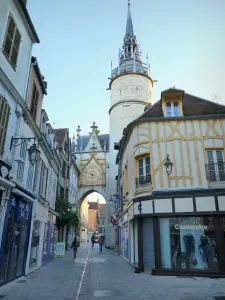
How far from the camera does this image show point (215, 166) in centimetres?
986

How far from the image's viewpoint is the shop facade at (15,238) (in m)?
6.63

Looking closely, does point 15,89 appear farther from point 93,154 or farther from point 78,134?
point 78,134

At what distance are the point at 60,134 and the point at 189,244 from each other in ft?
50.7

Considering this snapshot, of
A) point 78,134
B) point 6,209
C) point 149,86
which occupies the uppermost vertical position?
point 149,86

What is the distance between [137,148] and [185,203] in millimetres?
3316

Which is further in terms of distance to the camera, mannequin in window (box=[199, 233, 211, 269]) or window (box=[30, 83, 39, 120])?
window (box=[30, 83, 39, 120])

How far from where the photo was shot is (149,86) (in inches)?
1133

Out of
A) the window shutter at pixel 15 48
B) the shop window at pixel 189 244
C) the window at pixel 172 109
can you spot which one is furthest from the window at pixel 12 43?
the shop window at pixel 189 244

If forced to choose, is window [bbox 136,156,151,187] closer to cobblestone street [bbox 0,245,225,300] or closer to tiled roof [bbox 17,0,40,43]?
cobblestone street [bbox 0,245,225,300]

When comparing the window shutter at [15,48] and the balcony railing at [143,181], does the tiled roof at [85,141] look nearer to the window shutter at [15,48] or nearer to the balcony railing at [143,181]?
the balcony railing at [143,181]

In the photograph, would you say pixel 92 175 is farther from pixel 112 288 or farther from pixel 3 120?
pixel 3 120

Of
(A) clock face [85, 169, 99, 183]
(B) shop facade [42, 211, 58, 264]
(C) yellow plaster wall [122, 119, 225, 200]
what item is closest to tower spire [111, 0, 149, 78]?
(A) clock face [85, 169, 99, 183]

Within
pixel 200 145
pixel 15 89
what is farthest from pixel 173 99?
pixel 15 89

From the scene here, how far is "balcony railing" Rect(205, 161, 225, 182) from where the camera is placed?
966 cm
